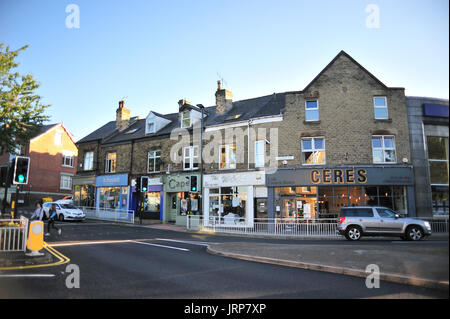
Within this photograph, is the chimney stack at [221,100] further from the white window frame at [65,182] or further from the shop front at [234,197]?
the white window frame at [65,182]

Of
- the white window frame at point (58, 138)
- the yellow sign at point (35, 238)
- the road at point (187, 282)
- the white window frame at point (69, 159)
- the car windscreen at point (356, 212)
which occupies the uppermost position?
the white window frame at point (58, 138)

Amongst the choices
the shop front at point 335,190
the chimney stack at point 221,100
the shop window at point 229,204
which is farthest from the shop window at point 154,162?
the shop front at point 335,190

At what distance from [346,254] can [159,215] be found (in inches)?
745

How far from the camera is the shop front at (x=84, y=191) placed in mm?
31359

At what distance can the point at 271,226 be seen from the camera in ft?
61.9

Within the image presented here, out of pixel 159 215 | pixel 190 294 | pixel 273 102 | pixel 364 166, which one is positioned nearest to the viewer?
pixel 190 294

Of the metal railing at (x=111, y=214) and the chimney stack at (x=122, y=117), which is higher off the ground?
the chimney stack at (x=122, y=117)

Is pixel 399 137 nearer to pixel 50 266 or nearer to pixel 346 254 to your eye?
pixel 346 254

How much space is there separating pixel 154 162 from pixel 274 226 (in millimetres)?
13271

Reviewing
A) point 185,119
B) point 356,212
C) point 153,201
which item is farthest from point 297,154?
point 153,201

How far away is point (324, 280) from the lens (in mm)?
6848

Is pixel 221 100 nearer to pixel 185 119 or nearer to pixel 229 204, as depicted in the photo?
pixel 185 119

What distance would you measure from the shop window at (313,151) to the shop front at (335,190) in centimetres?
75
